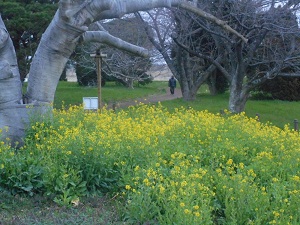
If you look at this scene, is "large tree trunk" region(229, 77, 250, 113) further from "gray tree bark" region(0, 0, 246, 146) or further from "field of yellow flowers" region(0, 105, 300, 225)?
"gray tree bark" region(0, 0, 246, 146)

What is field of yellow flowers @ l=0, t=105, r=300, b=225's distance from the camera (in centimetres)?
397

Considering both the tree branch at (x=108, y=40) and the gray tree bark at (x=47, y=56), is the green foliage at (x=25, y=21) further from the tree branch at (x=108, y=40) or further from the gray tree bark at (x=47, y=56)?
the gray tree bark at (x=47, y=56)

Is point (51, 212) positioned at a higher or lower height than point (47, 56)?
lower

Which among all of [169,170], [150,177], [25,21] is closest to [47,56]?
[169,170]

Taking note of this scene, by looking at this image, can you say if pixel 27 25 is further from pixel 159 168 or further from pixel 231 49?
pixel 159 168

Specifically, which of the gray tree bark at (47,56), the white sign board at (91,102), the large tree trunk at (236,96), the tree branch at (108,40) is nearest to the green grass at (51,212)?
the gray tree bark at (47,56)

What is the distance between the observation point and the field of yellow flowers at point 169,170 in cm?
397

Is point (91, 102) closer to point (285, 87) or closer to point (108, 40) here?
point (108, 40)

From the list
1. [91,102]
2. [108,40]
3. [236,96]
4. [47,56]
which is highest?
[108,40]

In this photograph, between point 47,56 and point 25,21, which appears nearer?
point 47,56

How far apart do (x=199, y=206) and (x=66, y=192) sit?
1.34 metres

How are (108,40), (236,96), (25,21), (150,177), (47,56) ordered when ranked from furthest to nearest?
(25,21) < (236,96) < (108,40) < (47,56) < (150,177)

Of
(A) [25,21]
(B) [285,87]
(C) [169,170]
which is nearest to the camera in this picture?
(C) [169,170]

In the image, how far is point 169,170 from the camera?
495 centimetres
